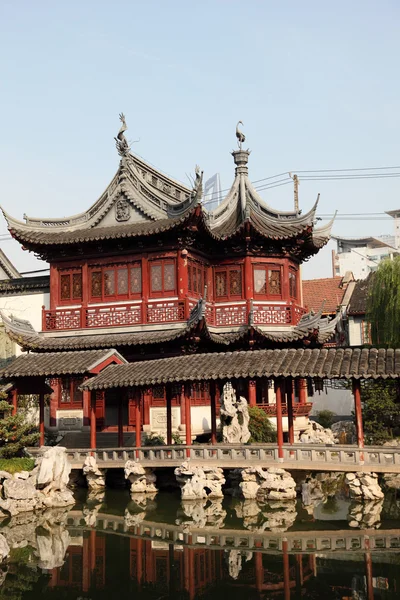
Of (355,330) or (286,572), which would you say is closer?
(286,572)

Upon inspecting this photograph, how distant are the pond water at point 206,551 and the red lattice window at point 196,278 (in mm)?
9452

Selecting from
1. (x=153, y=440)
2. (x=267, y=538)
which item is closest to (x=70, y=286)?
(x=153, y=440)

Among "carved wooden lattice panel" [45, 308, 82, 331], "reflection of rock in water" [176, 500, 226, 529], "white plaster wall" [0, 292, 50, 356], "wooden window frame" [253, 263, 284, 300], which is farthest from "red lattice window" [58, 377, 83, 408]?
"reflection of rock in water" [176, 500, 226, 529]

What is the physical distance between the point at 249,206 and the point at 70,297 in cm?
766

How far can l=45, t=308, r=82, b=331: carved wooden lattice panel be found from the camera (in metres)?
28.3

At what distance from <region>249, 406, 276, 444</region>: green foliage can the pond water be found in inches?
180

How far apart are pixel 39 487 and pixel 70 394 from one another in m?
8.44

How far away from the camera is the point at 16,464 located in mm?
20703

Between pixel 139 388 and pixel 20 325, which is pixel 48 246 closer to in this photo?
pixel 20 325

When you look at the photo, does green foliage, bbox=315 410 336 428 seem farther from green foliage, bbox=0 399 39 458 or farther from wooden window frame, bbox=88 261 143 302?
green foliage, bbox=0 399 39 458

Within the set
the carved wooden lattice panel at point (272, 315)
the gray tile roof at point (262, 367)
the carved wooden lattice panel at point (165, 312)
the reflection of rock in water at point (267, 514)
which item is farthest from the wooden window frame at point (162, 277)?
the reflection of rock in water at point (267, 514)

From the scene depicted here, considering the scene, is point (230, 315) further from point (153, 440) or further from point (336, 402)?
point (336, 402)

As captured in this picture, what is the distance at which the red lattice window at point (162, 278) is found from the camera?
27.3 meters

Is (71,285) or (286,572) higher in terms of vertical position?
(71,285)
